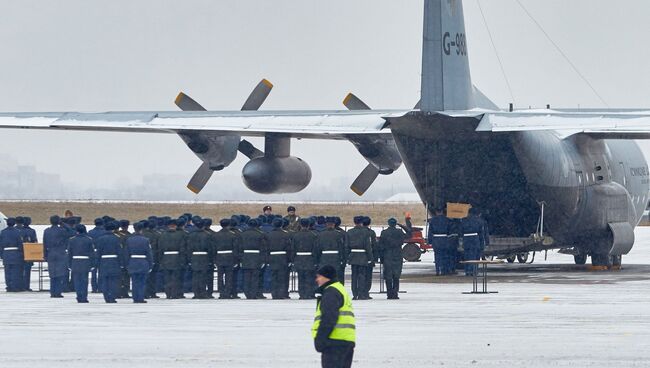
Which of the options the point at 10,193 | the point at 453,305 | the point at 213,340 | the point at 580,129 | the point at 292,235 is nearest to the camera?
the point at 213,340

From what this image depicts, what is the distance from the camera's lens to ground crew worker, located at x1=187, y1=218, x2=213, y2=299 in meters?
25.1

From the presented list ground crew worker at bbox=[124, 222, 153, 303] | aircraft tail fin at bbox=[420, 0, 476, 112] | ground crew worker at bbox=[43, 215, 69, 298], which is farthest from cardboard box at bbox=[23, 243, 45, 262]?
aircraft tail fin at bbox=[420, 0, 476, 112]

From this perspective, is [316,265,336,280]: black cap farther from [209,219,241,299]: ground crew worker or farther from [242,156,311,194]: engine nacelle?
[242,156,311,194]: engine nacelle

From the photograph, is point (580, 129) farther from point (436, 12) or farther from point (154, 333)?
point (154, 333)

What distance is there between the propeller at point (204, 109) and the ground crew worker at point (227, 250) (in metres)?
8.70

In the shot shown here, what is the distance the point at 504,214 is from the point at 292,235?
808 cm

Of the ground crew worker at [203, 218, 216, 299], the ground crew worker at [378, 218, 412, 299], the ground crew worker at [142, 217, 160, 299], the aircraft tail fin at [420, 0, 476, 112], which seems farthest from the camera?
the aircraft tail fin at [420, 0, 476, 112]

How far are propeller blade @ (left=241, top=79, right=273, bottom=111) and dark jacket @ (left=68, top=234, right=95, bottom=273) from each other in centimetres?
1139

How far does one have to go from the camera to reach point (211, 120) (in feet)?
103

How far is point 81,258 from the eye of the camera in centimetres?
2445

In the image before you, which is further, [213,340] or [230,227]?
[230,227]

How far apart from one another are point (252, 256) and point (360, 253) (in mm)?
2180

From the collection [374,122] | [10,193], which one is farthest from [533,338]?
[10,193]

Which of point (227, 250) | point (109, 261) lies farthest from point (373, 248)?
point (109, 261)
